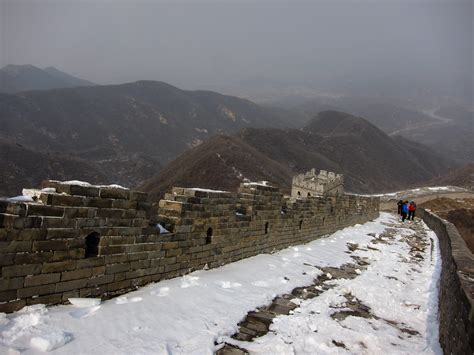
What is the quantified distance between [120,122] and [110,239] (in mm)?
90558

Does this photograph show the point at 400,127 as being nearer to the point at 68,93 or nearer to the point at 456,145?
the point at 456,145

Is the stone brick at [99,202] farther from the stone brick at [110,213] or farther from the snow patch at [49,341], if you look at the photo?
the snow patch at [49,341]

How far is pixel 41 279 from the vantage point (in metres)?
3.67

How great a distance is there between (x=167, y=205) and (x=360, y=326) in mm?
3388

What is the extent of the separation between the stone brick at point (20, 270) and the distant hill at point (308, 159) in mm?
34962

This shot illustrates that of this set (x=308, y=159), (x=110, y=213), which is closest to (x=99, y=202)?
(x=110, y=213)

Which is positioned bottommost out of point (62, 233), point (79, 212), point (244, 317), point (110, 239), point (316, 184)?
point (244, 317)

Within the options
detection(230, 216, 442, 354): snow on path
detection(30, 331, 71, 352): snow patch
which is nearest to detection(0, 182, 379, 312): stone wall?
detection(30, 331, 71, 352): snow patch

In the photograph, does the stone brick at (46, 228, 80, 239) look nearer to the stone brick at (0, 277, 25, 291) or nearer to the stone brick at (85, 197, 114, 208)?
the stone brick at (85, 197, 114, 208)

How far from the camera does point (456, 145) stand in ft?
402

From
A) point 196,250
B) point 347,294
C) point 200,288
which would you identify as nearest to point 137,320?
point 200,288

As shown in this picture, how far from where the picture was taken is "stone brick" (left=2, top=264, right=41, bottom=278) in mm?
3389

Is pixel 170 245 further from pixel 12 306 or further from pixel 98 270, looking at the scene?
pixel 12 306

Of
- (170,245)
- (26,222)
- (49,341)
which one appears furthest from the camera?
(170,245)
